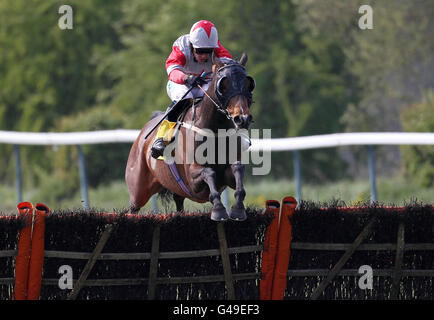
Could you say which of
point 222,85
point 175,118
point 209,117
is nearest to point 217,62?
point 222,85

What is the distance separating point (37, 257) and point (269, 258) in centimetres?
164

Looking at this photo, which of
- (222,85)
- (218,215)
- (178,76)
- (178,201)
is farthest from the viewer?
(178,201)

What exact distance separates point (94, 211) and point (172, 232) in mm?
590

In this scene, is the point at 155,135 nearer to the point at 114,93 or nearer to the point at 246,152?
the point at 246,152

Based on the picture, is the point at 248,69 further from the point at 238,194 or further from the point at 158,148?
the point at 238,194

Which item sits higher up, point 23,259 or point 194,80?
point 194,80

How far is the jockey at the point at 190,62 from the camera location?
765 cm

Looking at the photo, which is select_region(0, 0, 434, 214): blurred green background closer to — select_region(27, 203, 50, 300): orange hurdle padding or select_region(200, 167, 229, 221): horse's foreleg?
select_region(200, 167, 229, 221): horse's foreleg

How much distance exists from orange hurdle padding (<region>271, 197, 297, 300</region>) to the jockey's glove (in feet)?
4.40

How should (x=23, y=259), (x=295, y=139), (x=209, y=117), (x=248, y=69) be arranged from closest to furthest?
(x=23, y=259) < (x=209, y=117) < (x=295, y=139) < (x=248, y=69)

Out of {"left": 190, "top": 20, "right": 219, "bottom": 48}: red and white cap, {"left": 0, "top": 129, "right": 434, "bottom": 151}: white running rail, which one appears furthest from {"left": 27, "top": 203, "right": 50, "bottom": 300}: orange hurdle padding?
{"left": 0, "top": 129, "right": 434, "bottom": 151}: white running rail

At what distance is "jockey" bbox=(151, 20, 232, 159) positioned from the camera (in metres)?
7.65

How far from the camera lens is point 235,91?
696 cm

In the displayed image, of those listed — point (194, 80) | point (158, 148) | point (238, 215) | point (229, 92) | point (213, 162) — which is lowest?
point (238, 215)
